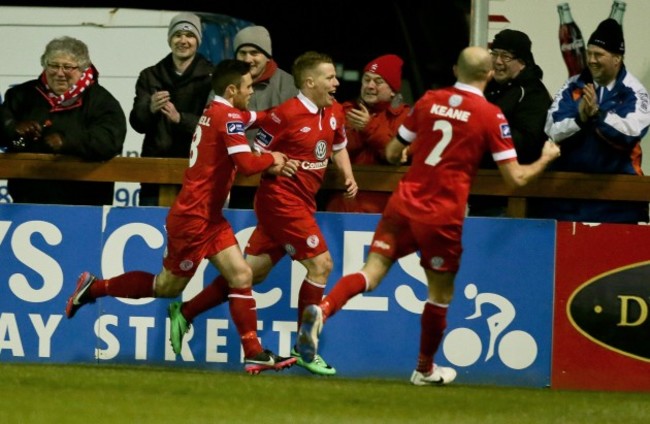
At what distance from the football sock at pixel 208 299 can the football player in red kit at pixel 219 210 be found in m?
0.13

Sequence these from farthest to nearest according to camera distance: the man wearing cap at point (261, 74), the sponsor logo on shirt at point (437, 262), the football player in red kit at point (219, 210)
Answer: the man wearing cap at point (261, 74), the football player in red kit at point (219, 210), the sponsor logo on shirt at point (437, 262)

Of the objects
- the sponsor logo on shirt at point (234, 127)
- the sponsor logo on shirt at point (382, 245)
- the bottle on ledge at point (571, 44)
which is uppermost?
the bottle on ledge at point (571, 44)

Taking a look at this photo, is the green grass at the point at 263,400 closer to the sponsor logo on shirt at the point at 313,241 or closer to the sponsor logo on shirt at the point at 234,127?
the sponsor logo on shirt at the point at 313,241

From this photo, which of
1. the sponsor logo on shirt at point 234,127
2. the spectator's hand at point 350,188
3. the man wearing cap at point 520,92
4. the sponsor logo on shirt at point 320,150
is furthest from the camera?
the man wearing cap at point 520,92

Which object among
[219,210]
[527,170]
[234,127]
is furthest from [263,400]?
[527,170]

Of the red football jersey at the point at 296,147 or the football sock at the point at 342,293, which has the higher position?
the red football jersey at the point at 296,147

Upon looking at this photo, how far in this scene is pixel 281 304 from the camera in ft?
39.9

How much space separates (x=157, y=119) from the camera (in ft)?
40.6

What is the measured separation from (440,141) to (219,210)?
1685 millimetres

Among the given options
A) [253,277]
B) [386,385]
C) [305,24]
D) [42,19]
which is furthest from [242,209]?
[305,24]

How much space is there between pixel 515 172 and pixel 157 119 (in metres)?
2.92

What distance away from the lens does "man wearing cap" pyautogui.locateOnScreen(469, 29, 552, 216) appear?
12078 millimetres

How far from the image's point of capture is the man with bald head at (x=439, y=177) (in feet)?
35.0

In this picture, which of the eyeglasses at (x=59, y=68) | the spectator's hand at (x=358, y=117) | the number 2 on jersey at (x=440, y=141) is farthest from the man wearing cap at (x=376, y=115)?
the eyeglasses at (x=59, y=68)
